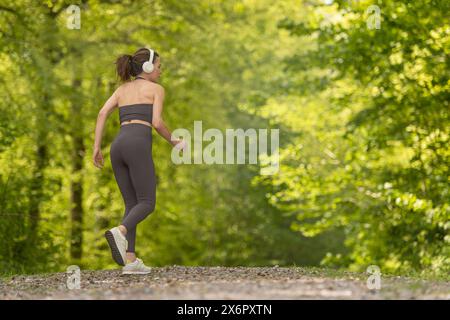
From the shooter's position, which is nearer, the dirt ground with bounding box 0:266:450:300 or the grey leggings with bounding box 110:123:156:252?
the dirt ground with bounding box 0:266:450:300

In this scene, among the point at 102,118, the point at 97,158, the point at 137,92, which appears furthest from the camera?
the point at 97,158

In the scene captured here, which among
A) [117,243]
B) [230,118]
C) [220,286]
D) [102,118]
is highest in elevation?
[230,118]

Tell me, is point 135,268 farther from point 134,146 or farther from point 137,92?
point 137,92

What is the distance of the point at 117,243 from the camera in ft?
24.3

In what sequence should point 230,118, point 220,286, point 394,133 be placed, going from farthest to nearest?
point 230,118
point 394,133
point 220,286

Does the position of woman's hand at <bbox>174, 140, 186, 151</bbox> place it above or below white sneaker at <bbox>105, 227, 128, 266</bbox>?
above

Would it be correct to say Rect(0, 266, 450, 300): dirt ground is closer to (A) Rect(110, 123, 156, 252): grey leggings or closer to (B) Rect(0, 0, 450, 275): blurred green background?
(A) Rect(110, 123, 156, 252): grey leggings

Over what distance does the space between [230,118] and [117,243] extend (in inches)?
708

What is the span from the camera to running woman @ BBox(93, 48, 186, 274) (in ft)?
24.7

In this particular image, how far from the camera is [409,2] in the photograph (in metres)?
12.0

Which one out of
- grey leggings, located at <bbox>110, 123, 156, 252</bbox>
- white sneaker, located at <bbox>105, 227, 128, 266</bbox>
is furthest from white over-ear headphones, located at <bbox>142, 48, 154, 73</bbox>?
white sneaker, located at <bbox>105, 227, 128, 266</bbox>

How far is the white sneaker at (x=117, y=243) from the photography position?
291 inches

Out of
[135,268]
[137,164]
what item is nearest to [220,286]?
[135,268]

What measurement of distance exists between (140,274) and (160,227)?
16.6 m
